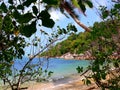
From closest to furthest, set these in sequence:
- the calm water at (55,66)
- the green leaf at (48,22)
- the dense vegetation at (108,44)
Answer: the green leaf at (48,22) → the dense vegetation at (108,44) → the calm water at (55,66)

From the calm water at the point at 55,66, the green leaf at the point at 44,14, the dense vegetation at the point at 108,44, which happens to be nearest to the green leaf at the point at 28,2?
the green leaf at the point at 44,14

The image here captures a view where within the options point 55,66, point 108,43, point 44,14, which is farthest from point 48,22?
point 55,66

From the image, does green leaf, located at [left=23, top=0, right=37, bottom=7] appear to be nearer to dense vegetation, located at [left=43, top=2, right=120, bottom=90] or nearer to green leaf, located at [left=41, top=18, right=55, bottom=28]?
green leaf, located at [left=41, top=18, right=55, bottom=28]

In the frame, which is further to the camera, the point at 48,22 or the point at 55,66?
the point at 55,66

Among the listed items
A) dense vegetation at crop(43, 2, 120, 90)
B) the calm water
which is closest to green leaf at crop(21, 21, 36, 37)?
dense vegetation at crop(43, 2, 120, 90)

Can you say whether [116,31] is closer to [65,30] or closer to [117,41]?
[117,41]

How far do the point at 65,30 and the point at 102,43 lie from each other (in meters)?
1.00

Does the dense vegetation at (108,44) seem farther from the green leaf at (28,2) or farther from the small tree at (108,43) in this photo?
the green leaf at (28,2)

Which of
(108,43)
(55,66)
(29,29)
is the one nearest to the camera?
(29,29)

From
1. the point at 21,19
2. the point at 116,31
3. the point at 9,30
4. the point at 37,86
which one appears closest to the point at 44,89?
the point at 37,86

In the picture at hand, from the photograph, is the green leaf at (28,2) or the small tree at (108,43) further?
the small tree at (108,43)

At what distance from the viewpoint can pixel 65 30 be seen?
6.26m

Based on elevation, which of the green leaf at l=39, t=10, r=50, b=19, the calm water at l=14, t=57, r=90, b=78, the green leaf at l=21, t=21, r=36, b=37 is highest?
the calm water at l=14, t=57, r=90, b=78

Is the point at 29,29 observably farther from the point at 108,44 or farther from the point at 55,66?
the point at 55,66
